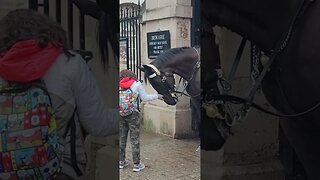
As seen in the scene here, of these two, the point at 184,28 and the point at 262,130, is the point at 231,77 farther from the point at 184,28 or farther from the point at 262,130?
the point at 184,28

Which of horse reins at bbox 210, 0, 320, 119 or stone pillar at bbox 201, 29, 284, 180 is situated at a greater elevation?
horse reins at bbox 210, 0, 320, 119

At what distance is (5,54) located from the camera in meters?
2.40

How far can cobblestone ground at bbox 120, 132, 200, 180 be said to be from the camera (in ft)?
17.3

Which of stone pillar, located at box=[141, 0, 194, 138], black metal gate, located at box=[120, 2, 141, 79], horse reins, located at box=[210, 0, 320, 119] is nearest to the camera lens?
horse reins, located at box=[210, 0, 320, 119]

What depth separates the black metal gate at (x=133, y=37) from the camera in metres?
7.94

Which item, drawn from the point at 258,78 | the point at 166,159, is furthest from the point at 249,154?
the point at 166,159

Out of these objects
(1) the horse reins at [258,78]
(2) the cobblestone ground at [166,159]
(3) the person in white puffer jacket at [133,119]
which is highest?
(1) the horse reins at [258,78]

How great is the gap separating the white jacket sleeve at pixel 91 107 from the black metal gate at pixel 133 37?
496 centimetres

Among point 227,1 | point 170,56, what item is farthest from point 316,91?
point 170,56

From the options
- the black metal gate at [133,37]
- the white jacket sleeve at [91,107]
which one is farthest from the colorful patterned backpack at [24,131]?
the black metal gate at [133,37]

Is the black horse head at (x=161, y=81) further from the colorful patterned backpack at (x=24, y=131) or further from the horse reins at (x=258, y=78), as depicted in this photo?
the colorful patterned backpack at (x=24, y=131)

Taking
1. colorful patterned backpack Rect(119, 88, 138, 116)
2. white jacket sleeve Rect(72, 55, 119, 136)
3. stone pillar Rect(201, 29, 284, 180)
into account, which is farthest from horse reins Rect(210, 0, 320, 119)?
colorful patterned backpack Rect(119, 88, 138, 116)

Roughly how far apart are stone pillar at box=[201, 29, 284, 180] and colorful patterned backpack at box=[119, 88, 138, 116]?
2111 mm

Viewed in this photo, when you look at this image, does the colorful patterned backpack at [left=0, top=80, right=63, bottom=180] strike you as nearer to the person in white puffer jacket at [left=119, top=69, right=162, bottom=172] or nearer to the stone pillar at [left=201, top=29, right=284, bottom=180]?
the stone pillar at [left=201, top=29, right=284, bottom=180]
